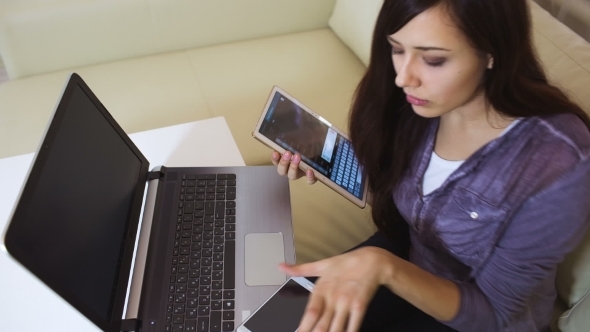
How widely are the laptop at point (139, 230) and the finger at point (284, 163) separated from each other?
0.18 ft

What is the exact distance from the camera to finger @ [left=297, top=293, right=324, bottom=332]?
625 mm

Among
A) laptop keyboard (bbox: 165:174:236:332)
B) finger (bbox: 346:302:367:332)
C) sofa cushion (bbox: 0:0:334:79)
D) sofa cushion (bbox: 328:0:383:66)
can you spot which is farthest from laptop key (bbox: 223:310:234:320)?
sofa cushion (bbox: 0:0:334:79)

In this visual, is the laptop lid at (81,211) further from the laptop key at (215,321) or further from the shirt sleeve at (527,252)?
the shirt sleeve at (527,252)

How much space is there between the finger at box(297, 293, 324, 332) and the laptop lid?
31cm

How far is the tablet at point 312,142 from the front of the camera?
0.94 metres

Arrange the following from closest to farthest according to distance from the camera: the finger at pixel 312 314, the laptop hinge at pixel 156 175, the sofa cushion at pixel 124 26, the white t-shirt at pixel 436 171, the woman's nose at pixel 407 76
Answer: the finger at pixel 312 314, the woman's nose at pixel 407 76, the white t-shirt at pixel 436 171, the laptop hinge at pixel 156 175, the sofa cushion at pixel 124 26

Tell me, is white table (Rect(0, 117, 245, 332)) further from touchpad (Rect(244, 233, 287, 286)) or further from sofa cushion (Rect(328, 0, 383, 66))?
sofa cushion (Rect(328, 0, 383, 66))

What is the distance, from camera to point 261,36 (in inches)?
68.9

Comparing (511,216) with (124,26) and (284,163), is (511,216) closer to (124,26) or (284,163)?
(284,163)

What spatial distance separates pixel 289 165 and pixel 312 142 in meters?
0.08

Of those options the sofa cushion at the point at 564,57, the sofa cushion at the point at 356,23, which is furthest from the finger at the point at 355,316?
the sofa cushion at the point at 356,23

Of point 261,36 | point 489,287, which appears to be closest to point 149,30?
point 261,36

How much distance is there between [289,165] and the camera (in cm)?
95

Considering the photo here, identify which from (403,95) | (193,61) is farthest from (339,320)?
(193,61)
